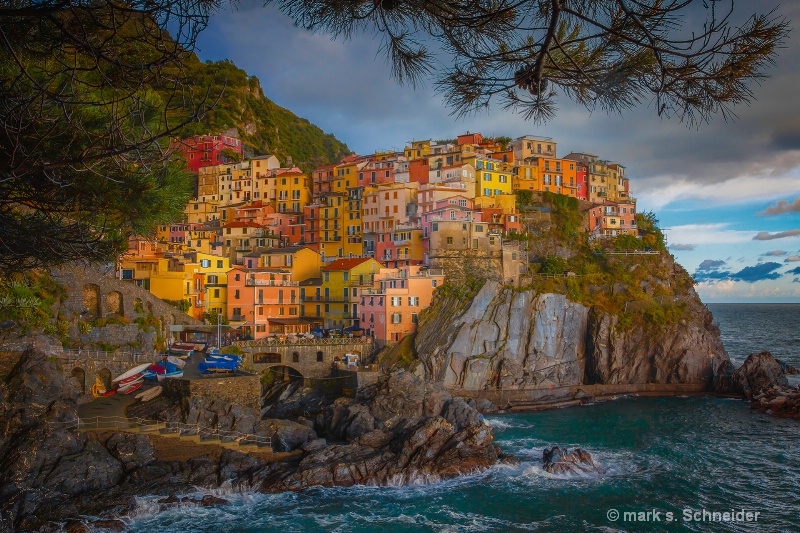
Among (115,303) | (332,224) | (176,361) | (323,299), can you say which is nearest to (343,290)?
(323,299)

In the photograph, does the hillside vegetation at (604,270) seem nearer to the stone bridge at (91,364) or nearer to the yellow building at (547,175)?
the yellow building at (547,175)

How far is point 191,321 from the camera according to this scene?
129 feet

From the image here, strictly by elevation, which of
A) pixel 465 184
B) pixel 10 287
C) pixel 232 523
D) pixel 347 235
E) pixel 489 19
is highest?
pixel 465 184

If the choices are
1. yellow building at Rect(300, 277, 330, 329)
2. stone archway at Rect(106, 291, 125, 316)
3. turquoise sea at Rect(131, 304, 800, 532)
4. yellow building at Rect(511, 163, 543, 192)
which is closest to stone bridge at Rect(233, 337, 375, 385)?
stone archway at Rect(106, 291, 125, 316)

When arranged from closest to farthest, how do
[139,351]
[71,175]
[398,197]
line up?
[71,175]
[139,351]
[398,197]

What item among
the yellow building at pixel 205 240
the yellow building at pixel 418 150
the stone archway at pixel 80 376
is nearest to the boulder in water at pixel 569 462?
the stone archway at pixel 80 376

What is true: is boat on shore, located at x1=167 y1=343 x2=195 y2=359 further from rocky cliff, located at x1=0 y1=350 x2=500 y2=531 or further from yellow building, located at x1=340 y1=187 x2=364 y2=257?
yellow building, located at x1=340 y1=187 x2=364 y2=257

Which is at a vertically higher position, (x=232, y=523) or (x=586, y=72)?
(x=586, y=72)

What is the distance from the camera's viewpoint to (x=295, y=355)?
3809 centimetres

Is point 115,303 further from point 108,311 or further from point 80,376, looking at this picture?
point 80,376

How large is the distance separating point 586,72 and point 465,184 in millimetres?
46500

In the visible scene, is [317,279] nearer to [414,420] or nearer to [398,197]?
[398,197]

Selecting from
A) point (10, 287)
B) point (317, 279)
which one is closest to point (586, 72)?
point (10, 287)

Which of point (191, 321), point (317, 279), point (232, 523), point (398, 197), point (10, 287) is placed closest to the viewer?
point (232, 523)
